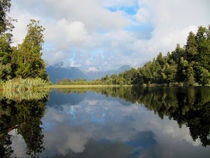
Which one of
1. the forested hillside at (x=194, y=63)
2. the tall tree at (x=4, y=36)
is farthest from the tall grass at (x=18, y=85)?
the forested hillside at (x=194, y=63)

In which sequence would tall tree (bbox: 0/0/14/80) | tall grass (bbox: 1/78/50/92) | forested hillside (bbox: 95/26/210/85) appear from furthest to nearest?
1. forested hillside (bbox: 95/26/210/85)
2. tall grass (bbox: 1/78/50/92)
3. tall tree (bbox: 0/0/14/80)

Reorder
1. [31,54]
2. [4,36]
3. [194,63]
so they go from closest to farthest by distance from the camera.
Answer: [4,36], [31,54], [194,63]

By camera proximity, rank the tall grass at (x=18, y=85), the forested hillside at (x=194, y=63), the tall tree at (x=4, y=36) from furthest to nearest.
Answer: the forested hillside at (x=194, y=63) < the tall grass at (x=18, y=85) < the tall tree at (x=4, y=36)

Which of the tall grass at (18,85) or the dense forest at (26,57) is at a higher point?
the dense forest at (26,57)

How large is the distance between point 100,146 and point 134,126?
348 cm

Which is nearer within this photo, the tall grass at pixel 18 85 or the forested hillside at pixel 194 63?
the tall grass at pixel 18 85

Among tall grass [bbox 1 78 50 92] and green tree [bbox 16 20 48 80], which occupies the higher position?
green tree [bbox 16 20 48 80]

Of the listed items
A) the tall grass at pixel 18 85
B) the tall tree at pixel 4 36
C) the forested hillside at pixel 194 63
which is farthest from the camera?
the forested hillside at pixel 194 63

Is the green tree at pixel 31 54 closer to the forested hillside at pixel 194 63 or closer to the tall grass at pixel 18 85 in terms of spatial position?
the tall grass at pixel 18 85

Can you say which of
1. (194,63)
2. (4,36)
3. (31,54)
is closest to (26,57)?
(31,54)

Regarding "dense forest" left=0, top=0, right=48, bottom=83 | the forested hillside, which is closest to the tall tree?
"dense forest" left=0, top=0, right=48, bottom=83

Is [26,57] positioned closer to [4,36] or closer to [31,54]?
[31,54]

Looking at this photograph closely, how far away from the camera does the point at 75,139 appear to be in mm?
7145

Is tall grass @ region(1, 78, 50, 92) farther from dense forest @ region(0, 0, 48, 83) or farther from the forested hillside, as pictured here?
the forested hillside
